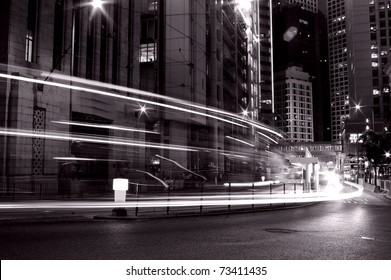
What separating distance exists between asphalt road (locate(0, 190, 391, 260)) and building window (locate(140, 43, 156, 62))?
40.4 m

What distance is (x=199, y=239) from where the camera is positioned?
11562 millimetres

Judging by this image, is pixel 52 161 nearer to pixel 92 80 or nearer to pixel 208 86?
pixel 92 80

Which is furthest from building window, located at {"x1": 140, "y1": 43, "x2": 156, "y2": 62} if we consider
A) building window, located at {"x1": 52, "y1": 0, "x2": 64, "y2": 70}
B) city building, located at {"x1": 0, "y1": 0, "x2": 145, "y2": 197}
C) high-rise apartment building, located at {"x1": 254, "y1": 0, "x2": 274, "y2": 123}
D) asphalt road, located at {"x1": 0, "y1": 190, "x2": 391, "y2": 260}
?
high-rise apartment building, located at {"x1": 254, "y1": 0, "x2": 274, "y2": 123}

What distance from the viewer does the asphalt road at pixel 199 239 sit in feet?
30.3

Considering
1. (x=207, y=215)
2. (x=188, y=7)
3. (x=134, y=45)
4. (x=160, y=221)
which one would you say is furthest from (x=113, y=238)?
(x=188, y=7)

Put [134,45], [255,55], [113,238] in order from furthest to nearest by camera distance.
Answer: [255,55], [134,45], [113,238]

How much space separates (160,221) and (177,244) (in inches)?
237

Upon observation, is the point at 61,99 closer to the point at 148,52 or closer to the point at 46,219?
the point at 46,219

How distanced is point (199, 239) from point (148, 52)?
46126mm

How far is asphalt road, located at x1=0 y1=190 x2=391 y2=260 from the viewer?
924cm

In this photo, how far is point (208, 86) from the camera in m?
60.4

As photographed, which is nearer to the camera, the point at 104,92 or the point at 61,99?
the point at 104,92

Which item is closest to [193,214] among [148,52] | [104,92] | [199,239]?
[199,239]

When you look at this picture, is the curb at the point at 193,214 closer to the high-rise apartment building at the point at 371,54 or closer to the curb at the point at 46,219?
the curb at the point at 46,219
